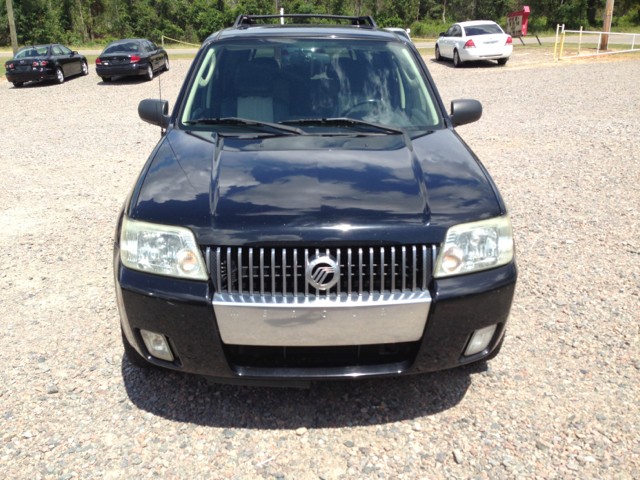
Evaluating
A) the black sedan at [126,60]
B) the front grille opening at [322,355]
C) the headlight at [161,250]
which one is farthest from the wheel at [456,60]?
the headlight at [161,250]

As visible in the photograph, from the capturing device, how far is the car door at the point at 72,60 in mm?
20753

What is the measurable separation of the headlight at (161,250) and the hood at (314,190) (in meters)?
0.04

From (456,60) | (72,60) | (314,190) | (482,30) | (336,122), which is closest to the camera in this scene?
(314,190)

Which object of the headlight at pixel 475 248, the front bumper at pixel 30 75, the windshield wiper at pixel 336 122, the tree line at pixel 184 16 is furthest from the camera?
the tree line at pixel 184 16

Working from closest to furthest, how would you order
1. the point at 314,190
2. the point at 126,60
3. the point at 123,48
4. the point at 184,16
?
1. the point at 314,190
2. the point at 126,60
3. the point at 123,48
4. the point at 184,16

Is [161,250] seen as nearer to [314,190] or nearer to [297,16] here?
[314,190]

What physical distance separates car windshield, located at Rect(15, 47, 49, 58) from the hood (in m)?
19.4

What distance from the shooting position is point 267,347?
2631 mm

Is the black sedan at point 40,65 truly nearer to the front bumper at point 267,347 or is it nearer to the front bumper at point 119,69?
the front bumper at point 119,69

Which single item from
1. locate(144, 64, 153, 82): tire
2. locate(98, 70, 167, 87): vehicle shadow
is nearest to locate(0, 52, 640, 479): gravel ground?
locate(98, 70, 167, 87): vehicle shadow

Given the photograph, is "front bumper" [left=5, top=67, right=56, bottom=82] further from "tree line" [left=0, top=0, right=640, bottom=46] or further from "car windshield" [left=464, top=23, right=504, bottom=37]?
"tree line" [left=0, top=0, right=640, bottom=46]

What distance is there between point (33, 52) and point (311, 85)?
19409 millimetres

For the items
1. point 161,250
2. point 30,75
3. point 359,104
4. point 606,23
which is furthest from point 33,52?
point 606,23

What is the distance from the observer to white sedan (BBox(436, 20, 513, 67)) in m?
20.6
